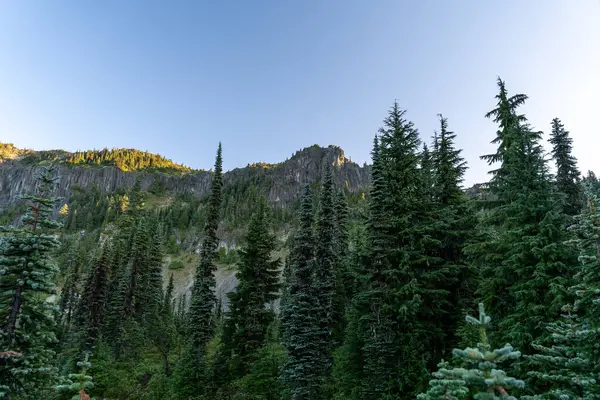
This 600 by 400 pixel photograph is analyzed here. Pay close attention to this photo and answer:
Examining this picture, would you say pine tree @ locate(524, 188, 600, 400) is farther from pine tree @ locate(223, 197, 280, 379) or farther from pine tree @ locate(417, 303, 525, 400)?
pine tree @ locate(223, 197, 280, 379)

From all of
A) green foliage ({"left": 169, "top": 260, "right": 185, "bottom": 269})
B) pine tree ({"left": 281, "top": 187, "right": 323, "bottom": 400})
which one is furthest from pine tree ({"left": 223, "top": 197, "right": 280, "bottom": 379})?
green foliage ({"left": 169, "top": 260, "right": 185, "bottom": 269})

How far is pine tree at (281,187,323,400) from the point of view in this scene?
68.1 ft

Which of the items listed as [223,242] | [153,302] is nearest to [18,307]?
[153,302]

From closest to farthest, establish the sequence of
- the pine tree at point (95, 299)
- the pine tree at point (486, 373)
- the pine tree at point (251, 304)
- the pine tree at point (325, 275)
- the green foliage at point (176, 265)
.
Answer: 1. the pine tree at point (486, 373)
2. the pine tree at point (325, 275)
3. the pine tree at point (251, 304)
4. the pine tree at point (95, 299)
5. the green foliage at point (176, 265)

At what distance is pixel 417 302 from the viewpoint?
53.3 feet

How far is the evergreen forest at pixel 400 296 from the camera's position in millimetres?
9367

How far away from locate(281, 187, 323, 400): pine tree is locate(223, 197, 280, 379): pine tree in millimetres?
4364

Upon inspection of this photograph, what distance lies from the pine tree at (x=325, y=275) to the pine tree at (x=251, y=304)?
5.83m

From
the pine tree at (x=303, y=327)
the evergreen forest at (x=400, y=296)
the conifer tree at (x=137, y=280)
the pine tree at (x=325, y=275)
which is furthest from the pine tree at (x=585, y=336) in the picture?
the conifer tree at (x=137, y=280)

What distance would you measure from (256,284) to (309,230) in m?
7.50

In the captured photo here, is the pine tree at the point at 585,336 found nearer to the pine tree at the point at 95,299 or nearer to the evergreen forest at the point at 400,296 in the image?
the evergreen forest at the point at 400,296

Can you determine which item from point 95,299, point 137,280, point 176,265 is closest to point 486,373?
point 95,299

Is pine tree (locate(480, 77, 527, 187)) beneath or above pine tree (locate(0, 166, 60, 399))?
above

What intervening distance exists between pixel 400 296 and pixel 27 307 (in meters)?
15.4
